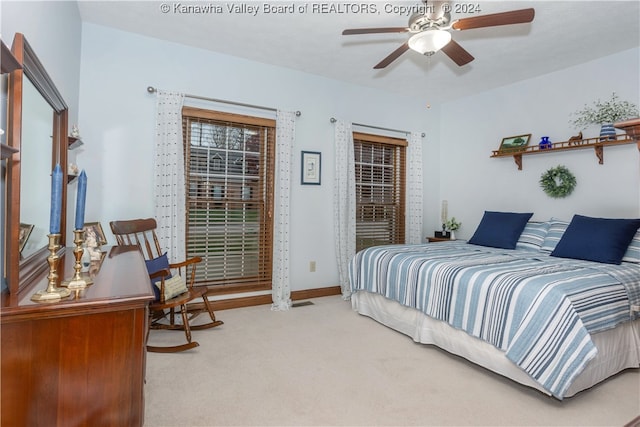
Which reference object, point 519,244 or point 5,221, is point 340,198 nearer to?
point 519,244

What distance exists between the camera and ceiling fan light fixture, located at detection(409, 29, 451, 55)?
2.22 metres

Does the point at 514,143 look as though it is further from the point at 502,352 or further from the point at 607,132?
the point at 502,352

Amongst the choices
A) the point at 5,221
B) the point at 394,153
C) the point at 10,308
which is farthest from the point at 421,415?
the point at 394,153

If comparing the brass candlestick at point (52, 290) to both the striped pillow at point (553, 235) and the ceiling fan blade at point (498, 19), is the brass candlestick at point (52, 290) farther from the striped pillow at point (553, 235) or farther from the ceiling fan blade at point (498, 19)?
the striped pillow at point (553, 235)

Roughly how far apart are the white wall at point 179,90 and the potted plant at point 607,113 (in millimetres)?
2253

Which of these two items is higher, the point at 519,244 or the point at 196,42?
the point at 196,42

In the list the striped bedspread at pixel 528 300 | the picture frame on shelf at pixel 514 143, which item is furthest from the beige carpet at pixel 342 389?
the picture frame on shelf at pixel 514 143

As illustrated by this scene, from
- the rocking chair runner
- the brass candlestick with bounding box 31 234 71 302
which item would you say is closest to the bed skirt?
the rocking chair runner

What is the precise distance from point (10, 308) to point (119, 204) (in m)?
2.39

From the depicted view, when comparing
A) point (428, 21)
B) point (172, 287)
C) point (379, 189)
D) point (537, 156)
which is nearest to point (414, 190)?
point (379, 189)

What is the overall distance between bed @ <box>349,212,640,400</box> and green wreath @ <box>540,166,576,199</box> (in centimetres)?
46

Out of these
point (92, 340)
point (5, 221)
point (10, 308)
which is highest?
point (5, 221)

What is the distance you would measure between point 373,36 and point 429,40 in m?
1.04

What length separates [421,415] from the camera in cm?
186
